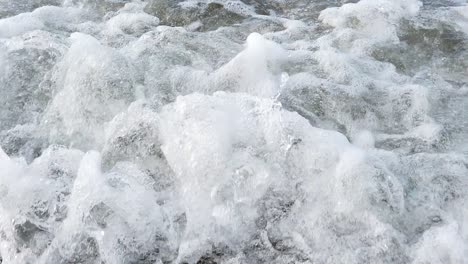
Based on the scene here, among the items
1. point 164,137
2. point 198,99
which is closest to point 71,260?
point 164,137

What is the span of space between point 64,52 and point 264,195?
8.42 ft

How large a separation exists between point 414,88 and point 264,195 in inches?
75.1

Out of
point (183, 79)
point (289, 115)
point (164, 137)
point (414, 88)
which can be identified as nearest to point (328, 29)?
point (414, 88)

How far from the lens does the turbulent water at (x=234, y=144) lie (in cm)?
276

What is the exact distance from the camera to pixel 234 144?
322 cm

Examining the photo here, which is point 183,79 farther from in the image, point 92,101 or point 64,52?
point 64,52

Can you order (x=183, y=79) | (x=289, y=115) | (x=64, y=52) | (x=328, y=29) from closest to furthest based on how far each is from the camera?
(x=289, y=115), (x=183, y=79), (x=64, y=52), (x=328, y=29)

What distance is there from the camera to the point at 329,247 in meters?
2.71

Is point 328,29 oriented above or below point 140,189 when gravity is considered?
below

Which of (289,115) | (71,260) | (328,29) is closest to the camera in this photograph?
(71,260)

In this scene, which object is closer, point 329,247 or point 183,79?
point 329,247

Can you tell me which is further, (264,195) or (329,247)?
(264,195)

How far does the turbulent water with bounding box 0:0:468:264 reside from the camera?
2764mm

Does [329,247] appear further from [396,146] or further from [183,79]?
[183,79]
